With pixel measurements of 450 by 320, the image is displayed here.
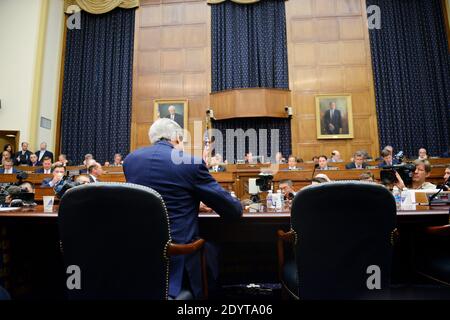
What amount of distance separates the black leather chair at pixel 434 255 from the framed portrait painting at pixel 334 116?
723cm

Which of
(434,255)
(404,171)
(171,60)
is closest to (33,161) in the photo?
(171,60)

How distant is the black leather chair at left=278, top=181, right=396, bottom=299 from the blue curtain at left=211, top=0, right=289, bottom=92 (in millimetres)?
8420

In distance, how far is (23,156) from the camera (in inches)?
306

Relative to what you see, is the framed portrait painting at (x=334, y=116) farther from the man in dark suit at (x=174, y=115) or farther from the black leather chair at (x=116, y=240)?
the black leather chair at (x=116, y=240)

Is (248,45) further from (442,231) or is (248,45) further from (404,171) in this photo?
(442,231)

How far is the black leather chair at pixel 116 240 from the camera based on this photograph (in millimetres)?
1194

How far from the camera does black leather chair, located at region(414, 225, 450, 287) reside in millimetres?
1574

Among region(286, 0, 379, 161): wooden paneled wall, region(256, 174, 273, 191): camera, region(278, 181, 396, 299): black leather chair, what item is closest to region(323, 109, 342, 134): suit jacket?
region(286, 0, 379, 161): wooden paneled wall

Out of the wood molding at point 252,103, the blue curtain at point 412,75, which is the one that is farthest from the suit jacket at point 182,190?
the blue curtain at point 412,75

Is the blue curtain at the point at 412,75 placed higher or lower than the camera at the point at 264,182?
higher

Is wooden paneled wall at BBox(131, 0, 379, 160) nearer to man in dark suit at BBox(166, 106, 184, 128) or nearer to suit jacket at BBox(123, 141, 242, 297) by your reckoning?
man in dark suit at BBox(166, 106, 184, 128)

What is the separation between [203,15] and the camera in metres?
9.74
